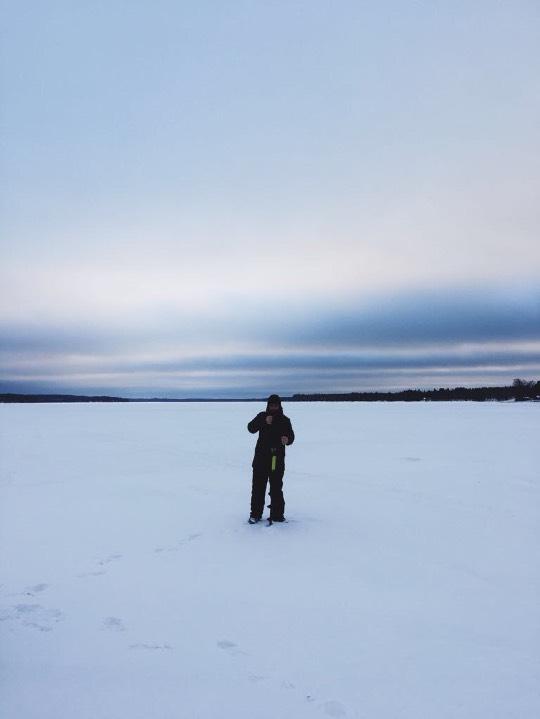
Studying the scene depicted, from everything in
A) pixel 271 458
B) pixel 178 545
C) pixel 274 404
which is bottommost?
pixel 178 545

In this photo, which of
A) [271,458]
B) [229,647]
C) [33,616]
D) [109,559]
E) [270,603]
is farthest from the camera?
[271,458]

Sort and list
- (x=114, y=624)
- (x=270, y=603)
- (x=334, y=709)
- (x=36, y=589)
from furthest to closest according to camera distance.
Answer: (x=36, y=589), (x=270, y=603), (x=114, y=624), (x=334, y=709)

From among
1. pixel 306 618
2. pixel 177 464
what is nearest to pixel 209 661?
pixel 306 618

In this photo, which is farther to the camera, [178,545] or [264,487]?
[264,487]

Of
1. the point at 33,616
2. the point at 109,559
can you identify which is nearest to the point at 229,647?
the point at 33,616

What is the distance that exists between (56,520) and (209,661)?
391 cm

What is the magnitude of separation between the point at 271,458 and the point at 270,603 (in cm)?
254

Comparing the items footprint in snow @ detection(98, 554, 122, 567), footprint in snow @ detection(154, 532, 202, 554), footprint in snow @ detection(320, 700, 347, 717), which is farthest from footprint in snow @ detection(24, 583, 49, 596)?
footprint in snow @ detection(320, 700, 347, 717)

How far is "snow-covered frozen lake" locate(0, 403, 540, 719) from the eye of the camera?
2750mm

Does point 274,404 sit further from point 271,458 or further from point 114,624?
point 114,624

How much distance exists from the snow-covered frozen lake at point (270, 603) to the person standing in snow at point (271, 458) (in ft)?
0.87

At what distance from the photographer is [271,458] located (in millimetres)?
6352

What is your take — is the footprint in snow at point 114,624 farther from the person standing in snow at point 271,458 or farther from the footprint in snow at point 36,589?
the person standing in snow at point 271,458

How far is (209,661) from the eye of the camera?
121 inches
